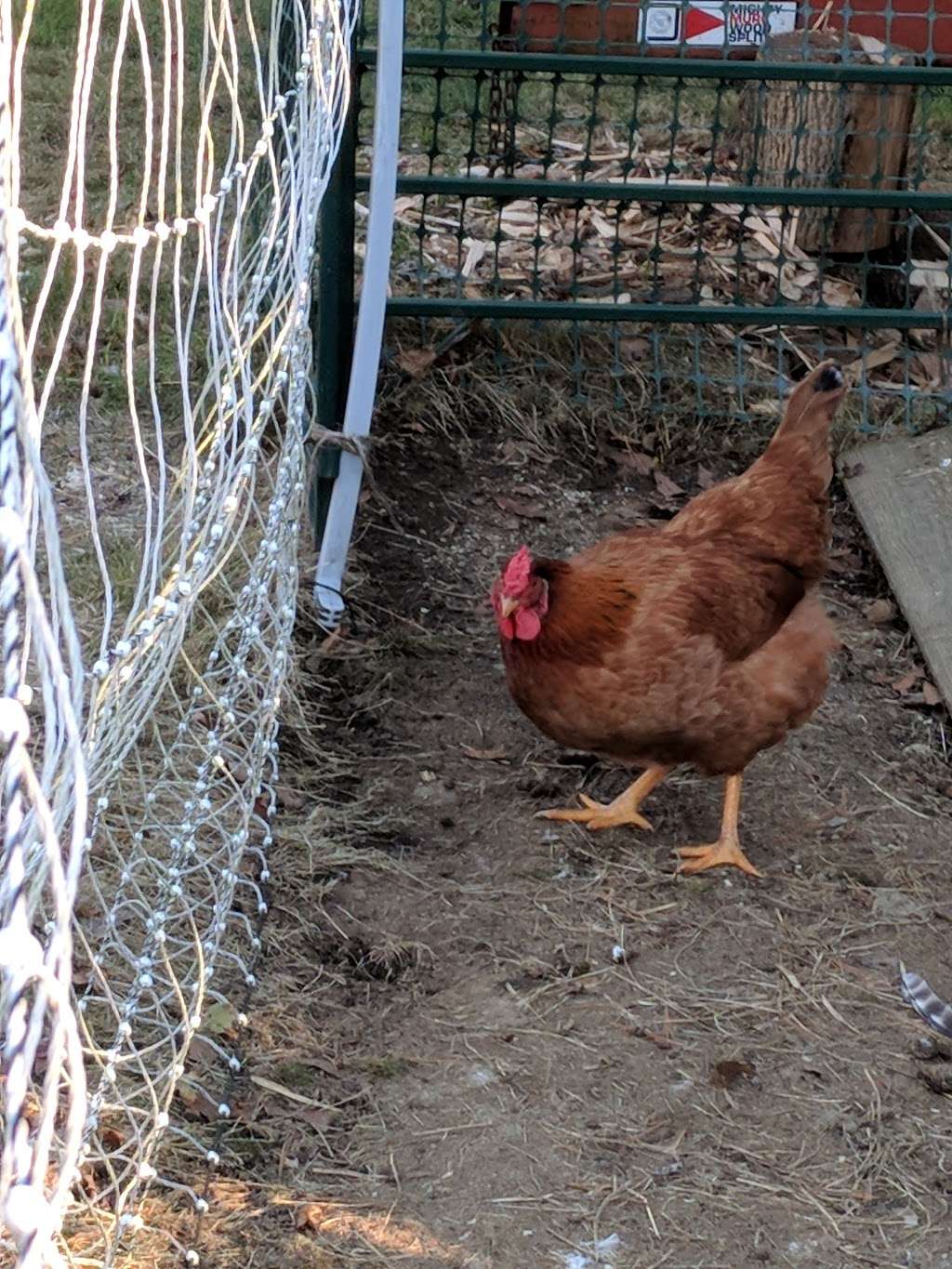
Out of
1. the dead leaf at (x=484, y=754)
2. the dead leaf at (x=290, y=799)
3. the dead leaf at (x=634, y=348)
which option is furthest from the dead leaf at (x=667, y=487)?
the dead leaf at (x=290, y=799)

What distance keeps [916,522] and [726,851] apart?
1762 millimetres

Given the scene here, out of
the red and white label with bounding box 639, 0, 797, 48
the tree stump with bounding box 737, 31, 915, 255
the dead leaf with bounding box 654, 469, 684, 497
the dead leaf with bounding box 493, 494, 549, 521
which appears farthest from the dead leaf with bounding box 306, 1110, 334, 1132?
the red and white label with bounding box 639, 0, 797, 48

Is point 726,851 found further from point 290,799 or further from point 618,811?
point 290,799

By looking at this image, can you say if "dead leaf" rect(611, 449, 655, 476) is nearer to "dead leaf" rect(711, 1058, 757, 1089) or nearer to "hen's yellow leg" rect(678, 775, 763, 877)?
"hen's yellow leg" rect(678, 775, 763, 877)

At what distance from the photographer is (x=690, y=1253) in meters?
2.50

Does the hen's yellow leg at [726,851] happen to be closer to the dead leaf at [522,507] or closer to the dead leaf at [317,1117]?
the dead leaf at [317,1117]

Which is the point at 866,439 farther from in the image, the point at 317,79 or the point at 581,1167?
the point at 581,1167

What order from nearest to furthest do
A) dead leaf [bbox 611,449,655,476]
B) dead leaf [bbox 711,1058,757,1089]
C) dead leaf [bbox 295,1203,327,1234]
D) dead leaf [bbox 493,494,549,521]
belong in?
dead leaf [bbox 295,1203,327,1234] < dead leaf [bbox 711,1058,757,1089] < dead leaf [bbox 493,494,549,521] < dead leaf [bbox 611,449,655,476]

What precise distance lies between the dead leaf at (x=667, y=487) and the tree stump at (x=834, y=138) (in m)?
1.16

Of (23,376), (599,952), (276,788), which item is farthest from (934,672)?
(23,376)

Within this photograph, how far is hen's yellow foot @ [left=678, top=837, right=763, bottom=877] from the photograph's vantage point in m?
3.62

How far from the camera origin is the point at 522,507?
4992 mm

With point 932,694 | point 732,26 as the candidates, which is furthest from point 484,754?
point 732,26

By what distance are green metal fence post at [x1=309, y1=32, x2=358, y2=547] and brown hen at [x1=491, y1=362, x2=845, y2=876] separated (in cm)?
105
